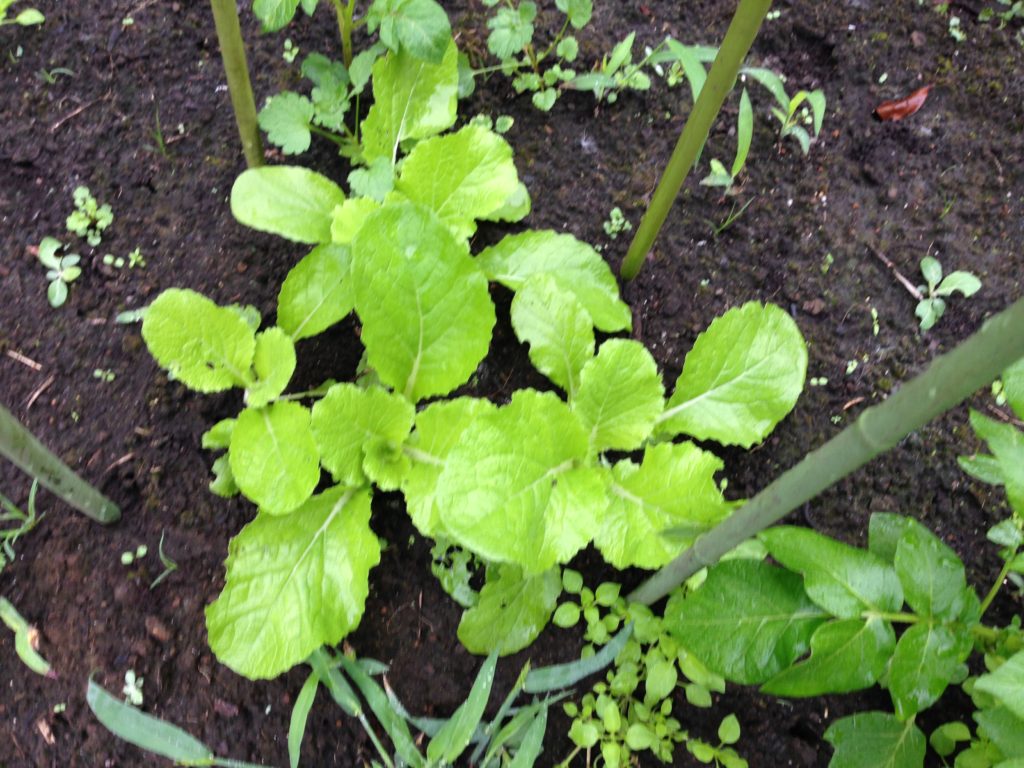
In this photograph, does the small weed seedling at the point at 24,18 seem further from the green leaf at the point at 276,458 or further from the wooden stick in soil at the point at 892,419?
the wooden stick in soil at the point at 892,419

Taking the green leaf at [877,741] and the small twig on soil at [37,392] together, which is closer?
the green leaf at [877,741]

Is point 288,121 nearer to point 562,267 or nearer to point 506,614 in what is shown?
point 562,267

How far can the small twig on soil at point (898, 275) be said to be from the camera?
4.73ft

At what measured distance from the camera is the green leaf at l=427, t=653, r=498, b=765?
104 cm

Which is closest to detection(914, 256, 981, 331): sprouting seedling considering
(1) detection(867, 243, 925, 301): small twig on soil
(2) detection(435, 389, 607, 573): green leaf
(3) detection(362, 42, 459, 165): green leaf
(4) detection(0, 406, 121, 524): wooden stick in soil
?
(1) detection(867, 243, 925, 301): small twig on soil

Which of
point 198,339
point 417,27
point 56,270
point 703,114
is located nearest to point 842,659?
point 703,114

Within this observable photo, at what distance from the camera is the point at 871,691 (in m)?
1.23

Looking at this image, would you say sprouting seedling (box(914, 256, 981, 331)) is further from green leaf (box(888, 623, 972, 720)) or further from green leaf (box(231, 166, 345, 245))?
green leaf (box(231, 166, 345, 245))

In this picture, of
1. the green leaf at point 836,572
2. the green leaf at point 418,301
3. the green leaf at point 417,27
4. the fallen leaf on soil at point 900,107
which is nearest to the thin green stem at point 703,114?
the green leaf at point 418,301

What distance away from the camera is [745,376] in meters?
1.21

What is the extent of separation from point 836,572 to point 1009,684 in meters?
0.22

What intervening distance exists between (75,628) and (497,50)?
116 cm

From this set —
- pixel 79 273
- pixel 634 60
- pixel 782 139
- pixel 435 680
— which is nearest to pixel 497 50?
pixel 634 60

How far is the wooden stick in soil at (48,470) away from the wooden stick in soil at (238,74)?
567 millimetres
